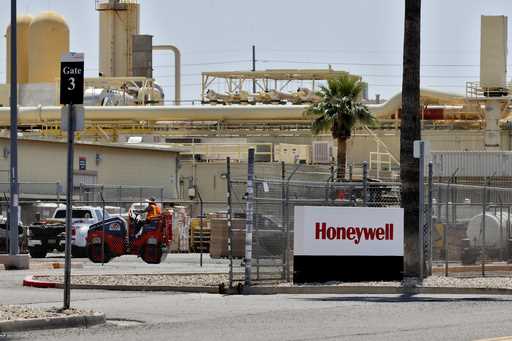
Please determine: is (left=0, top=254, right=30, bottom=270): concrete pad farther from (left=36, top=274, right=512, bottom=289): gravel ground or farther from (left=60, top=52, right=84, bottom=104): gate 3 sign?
(left=60, top=52, right=84, bottom=104): gate 3 sign

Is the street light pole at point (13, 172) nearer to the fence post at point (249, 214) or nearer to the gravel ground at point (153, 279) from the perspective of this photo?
the gravel ground at point (153, 279)

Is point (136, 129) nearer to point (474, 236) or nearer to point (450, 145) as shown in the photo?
point (450, 145)

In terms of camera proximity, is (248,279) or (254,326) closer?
(254,326)

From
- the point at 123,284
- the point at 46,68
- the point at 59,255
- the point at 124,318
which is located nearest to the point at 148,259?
the point at 59,255

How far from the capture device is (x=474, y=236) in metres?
32.1

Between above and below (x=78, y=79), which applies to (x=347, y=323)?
below

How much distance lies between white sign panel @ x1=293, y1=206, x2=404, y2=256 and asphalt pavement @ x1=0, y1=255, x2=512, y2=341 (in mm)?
1782

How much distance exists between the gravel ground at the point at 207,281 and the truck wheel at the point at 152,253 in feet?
27.5

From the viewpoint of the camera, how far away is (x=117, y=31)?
81.1 meters

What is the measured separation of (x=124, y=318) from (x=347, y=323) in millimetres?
3196

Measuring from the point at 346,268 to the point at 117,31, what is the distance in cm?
5854

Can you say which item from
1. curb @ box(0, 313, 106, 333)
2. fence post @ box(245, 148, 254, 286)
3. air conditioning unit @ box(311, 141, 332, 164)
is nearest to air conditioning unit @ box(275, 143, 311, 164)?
air conditioning unit @ box(311, 141, 332, 164)

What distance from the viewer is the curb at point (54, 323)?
1537 cm

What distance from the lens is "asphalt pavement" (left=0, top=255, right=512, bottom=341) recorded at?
601 inches
